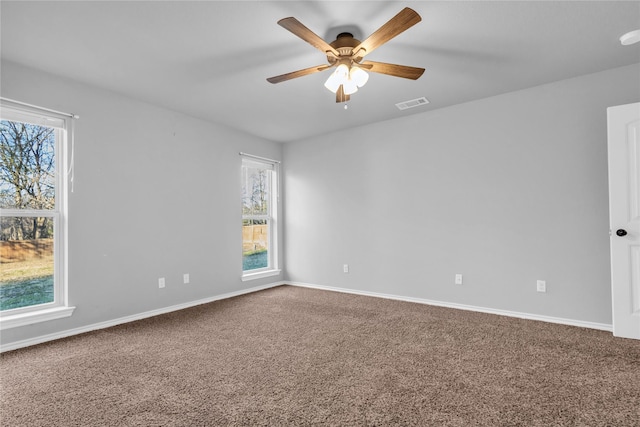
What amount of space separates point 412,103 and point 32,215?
3.98 metres

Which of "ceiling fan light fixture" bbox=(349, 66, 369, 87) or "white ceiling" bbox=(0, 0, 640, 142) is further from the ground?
"white ceiling" bbox=(0, 0, 640, 142)

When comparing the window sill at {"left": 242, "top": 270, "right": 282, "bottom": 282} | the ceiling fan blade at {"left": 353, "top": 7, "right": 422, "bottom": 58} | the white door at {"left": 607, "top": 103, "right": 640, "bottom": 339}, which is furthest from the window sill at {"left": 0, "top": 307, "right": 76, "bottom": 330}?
the white door at {"left": 607, "top": 103, "right": 640, "bottom": 339}

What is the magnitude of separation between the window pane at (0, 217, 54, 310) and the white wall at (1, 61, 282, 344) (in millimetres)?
208

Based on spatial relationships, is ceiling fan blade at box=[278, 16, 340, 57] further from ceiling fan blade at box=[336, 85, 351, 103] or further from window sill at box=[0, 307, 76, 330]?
window sill at box=[0, 307, 76, 330]

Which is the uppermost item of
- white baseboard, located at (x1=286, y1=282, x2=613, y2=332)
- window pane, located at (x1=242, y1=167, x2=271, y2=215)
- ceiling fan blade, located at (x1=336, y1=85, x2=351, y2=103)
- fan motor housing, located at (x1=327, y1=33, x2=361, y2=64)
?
fan motor housing, located at (x1=327, y1=33, x2=361, y2=64)

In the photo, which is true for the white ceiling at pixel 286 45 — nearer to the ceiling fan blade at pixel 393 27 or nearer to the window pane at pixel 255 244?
the ceiling fan blade at pixel 393 27

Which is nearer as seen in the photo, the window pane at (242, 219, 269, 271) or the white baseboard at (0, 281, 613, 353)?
the white baseboard at (0, 281, 613, 353)

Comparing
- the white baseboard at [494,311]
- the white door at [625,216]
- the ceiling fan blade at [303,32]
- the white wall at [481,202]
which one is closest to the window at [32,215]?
the ceiling fan blade at [303,32]

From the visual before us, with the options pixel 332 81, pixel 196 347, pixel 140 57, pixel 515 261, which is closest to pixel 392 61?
pixel 332 81

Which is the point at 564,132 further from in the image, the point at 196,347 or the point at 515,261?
the point at 196,347

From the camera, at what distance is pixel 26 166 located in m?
2.94

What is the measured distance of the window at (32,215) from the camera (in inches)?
Answer: 111

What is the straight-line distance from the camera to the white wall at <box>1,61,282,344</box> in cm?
309

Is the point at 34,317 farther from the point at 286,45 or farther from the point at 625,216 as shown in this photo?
the point at 625,216
